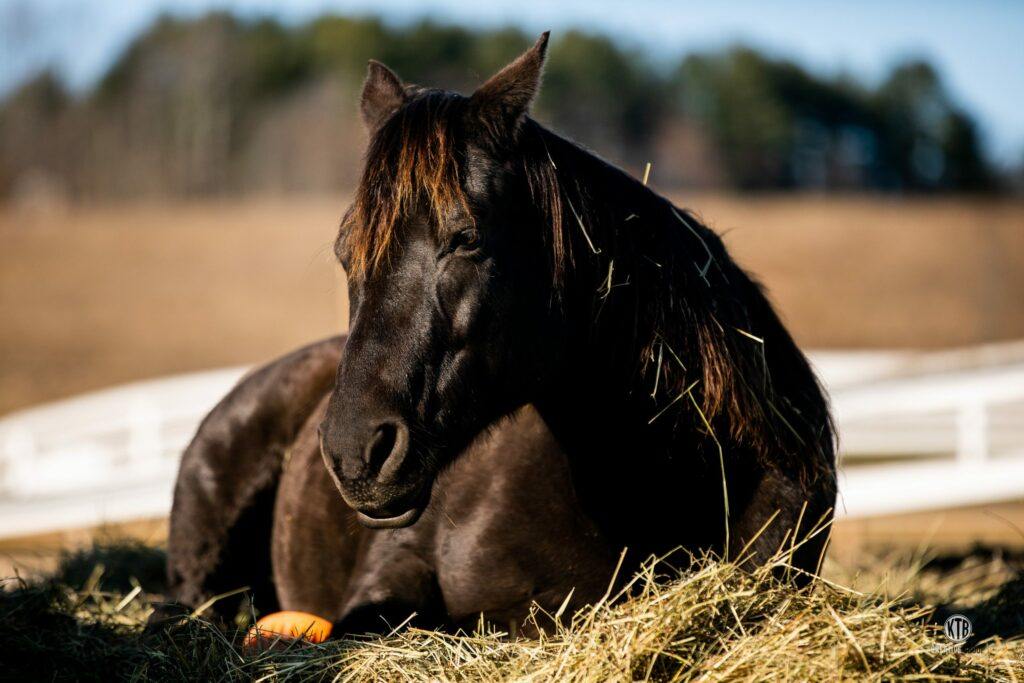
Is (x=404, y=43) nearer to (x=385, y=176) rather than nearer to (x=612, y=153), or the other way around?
(x=612, y=153)

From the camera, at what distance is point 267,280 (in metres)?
28.1

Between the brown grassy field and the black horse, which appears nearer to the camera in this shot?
the black horse

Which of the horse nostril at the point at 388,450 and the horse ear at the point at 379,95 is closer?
the horse nostril at the point at 388,450

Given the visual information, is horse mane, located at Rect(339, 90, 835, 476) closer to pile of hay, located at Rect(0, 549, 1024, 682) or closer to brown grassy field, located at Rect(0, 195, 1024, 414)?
pile of hay, located at Rect(0, 549, 1024, 682)

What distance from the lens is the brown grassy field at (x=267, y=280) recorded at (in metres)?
22.9

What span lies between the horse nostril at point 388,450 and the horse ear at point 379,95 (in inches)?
39.2

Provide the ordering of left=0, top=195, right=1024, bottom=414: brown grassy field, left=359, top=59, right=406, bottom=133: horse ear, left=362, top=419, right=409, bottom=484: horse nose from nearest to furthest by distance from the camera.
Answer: left=362, top=419, right=409, bottom=484: horse nose → left=359, top=59, right=406, bottom=133: horse ear → left=0, top=195, right=1024, bottom=414: brown grassy field

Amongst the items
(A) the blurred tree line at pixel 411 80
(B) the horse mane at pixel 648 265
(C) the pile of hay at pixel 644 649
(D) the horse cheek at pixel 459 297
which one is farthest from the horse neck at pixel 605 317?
(A) the blurred tree line at pixel 411 80

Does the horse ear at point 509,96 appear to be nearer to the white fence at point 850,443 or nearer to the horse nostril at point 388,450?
the horse nostril at point 388,450

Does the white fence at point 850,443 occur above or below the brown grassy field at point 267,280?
above

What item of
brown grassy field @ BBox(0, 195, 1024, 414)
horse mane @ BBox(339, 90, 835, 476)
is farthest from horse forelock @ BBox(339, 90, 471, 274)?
brown grassy field @ BBox(0, 195, 1024, 414)

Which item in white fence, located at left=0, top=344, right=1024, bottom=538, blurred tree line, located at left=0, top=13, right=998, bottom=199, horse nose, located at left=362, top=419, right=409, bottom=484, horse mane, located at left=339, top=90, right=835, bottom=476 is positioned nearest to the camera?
horse nose, located at left=362, top=419, right=409, bottom=484

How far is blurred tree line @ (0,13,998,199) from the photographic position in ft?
147

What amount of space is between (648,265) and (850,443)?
689cm
